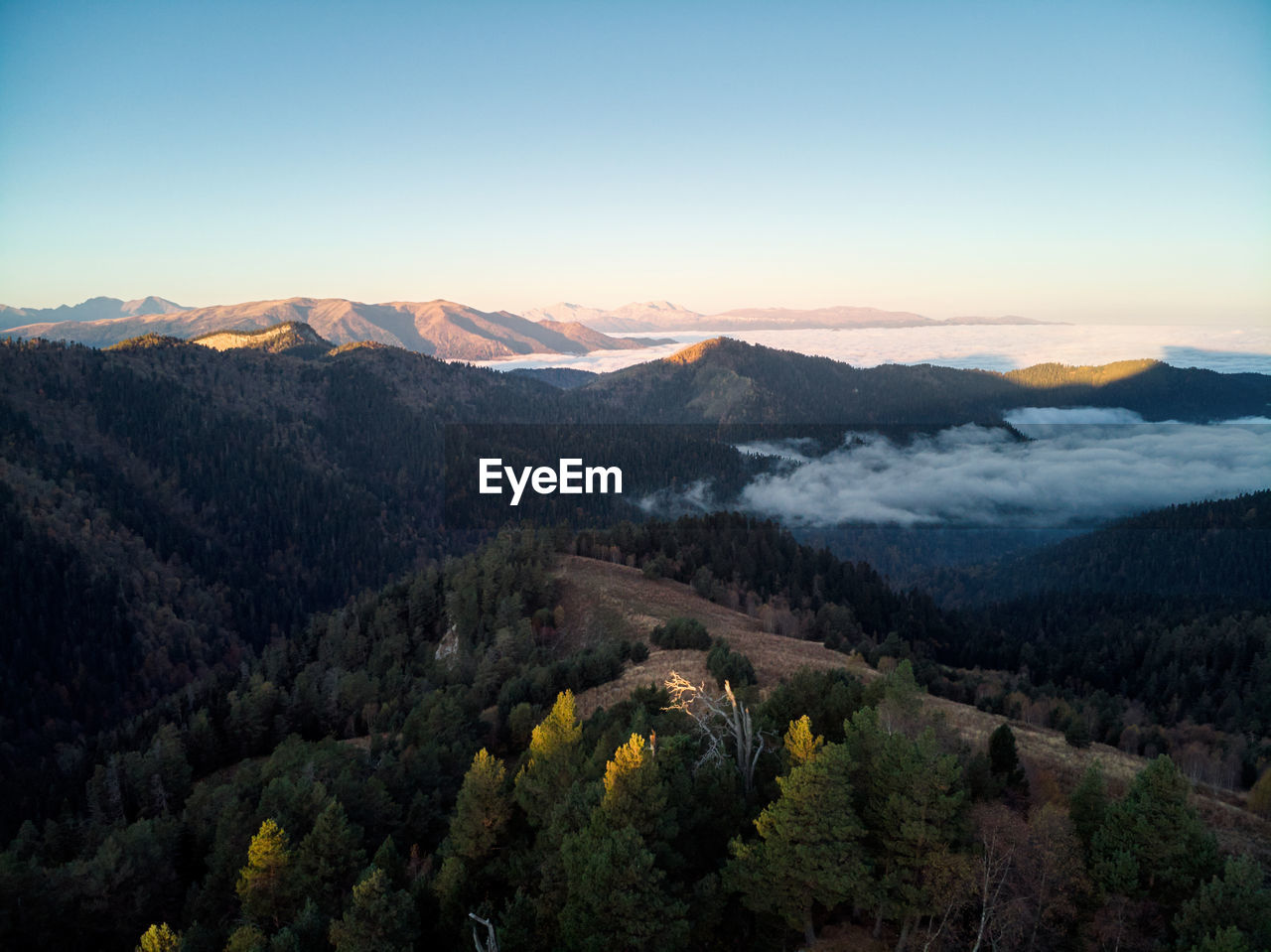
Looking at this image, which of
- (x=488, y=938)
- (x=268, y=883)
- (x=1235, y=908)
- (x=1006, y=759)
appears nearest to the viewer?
(x=1235, y=908)

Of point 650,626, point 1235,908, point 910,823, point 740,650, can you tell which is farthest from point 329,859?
point 650,626

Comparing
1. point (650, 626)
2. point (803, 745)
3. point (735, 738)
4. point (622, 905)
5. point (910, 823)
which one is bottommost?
point (650, 626)

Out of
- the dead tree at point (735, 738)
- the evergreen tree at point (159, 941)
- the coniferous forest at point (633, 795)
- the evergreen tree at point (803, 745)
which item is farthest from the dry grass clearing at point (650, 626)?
the evergreen tree at point (159, 941)

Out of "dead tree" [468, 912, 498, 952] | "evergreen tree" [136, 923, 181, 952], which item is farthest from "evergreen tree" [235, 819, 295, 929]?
"dead tree" [468, 912, 498, 952]

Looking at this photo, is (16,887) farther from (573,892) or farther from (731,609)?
(731,609)

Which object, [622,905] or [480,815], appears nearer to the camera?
[622,905]

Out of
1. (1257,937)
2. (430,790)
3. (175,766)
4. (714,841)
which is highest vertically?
(1257,937)

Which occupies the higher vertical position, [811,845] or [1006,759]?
[811,845]

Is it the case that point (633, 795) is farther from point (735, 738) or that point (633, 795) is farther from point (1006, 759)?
point (1006, 759)

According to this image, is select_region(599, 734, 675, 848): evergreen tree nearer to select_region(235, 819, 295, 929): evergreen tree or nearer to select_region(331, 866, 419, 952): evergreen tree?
select_region(331, 866, 419, 952): evergreen tree

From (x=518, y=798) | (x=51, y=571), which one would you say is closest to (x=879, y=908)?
(x=518, y=798)
